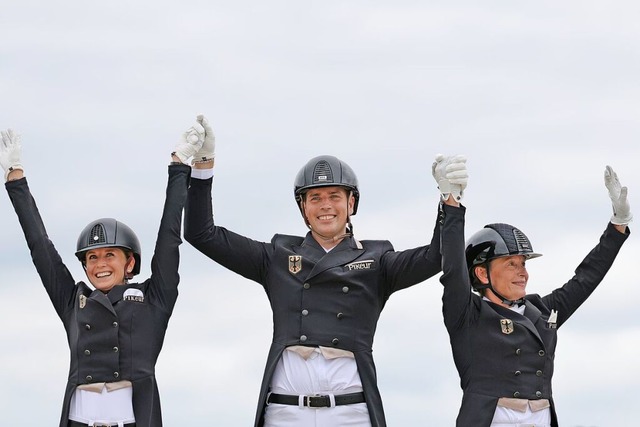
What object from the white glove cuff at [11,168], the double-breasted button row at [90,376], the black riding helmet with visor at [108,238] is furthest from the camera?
the white glove cuff at [11,168]

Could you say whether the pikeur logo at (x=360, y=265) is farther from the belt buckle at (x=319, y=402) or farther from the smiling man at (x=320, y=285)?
the belt buckle at (x=319, y=402)

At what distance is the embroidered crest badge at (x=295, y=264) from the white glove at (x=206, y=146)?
1.45m

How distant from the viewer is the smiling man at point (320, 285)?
10.5m

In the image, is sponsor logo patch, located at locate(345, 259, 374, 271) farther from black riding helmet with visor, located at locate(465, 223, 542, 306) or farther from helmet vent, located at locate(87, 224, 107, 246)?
helmet vent, located at locate(87, 224, 107, 246)

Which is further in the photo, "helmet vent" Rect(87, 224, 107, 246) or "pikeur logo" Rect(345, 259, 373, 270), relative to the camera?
"helmet vent" Rect(87, 224, 107, 246)

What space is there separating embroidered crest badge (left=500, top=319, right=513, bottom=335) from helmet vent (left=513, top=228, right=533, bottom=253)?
30.3 inches

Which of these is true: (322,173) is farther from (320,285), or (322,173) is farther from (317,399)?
(317,399)

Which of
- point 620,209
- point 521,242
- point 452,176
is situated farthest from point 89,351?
point 620,209

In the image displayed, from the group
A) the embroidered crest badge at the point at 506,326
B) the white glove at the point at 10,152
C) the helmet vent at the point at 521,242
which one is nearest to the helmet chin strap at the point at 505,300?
the embroidered crest badge at the point at 506,326

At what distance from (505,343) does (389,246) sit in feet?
4.97

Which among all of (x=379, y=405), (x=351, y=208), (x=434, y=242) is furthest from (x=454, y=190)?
(x=379, y=405)

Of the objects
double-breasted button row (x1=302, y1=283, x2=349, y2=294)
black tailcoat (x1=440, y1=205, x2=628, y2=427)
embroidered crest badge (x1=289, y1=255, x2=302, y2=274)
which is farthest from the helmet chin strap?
embroidered crest badge (x1=289, y1=255, x2=302, y2=274)

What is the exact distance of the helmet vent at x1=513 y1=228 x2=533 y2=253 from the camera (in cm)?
1152

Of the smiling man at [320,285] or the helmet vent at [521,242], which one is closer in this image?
the smiling man at [320,285]
